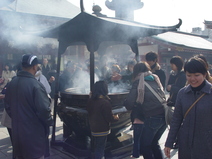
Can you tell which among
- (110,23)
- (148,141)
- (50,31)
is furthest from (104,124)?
(50,31)

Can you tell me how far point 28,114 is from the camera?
252 centimetres

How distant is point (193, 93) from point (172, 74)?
1731 millimetres

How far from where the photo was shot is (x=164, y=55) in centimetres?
1486

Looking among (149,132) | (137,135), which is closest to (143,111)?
(149,132)

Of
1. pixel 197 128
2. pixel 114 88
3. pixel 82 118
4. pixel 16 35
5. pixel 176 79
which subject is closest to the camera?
pixel 197 128

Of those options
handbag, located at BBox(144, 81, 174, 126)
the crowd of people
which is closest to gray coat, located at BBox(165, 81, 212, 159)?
the crowd of people

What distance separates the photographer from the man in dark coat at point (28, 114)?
8.25 ft

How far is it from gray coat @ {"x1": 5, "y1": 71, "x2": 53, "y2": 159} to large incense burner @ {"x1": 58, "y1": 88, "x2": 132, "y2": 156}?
1285mm

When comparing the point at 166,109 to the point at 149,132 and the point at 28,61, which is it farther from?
the point at 28,61

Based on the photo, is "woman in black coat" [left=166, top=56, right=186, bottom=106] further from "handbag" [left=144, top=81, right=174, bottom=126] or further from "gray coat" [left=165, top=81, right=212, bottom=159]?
"gray coat" [left=165, top=81, right=212, bottom=159]

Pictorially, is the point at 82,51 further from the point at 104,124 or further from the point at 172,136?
the point at 172,136

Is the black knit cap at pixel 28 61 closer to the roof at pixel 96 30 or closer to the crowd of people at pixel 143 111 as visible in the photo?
the crowd of people at pixel 143 111

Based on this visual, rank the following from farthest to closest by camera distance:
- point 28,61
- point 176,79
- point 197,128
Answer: point 176,79, point 28,61, point 197,128

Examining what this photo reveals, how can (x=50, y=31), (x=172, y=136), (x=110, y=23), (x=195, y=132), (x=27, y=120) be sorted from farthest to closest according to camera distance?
(x=50, y=31)
(x=110, y=23)
(x=27, y=120)
(x=172, y=136)
(x=195, y=132)
